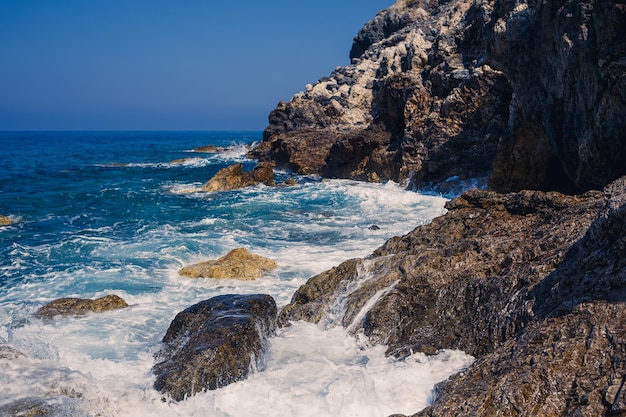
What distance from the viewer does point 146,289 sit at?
41.7 feet

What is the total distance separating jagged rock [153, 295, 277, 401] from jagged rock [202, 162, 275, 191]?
23.1 m

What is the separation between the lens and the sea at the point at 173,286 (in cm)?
604

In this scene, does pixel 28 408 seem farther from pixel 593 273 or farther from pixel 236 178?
pixel 236 178

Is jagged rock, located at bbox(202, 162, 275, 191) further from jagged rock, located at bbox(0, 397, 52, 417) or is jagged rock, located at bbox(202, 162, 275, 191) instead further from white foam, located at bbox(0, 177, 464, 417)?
jagged rock, located at bbox(0, 397, 52, 417)

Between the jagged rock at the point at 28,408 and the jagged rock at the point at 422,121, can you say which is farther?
the jagged rock at the point at 422,121

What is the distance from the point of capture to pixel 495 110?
80.2 feet

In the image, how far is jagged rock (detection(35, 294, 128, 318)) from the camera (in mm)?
10656

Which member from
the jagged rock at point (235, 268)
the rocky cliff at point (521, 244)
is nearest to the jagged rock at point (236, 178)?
the rocky cliff at point (521, 244)

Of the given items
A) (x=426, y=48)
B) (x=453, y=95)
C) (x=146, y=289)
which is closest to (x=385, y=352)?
(x=146, y=289)

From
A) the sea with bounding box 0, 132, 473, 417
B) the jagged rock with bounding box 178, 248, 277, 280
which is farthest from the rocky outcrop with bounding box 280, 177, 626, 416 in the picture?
the jagged rock with bounding box 178, 248, 277, 280

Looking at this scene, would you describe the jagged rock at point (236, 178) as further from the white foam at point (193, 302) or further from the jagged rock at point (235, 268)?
the jagged rock at point (235, 268)

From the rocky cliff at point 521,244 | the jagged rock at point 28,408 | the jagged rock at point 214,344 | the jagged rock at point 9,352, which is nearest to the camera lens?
the rocky cliff at point 521,244

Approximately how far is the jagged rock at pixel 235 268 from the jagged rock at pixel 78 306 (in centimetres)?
241

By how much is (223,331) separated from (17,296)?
7.43 metres
